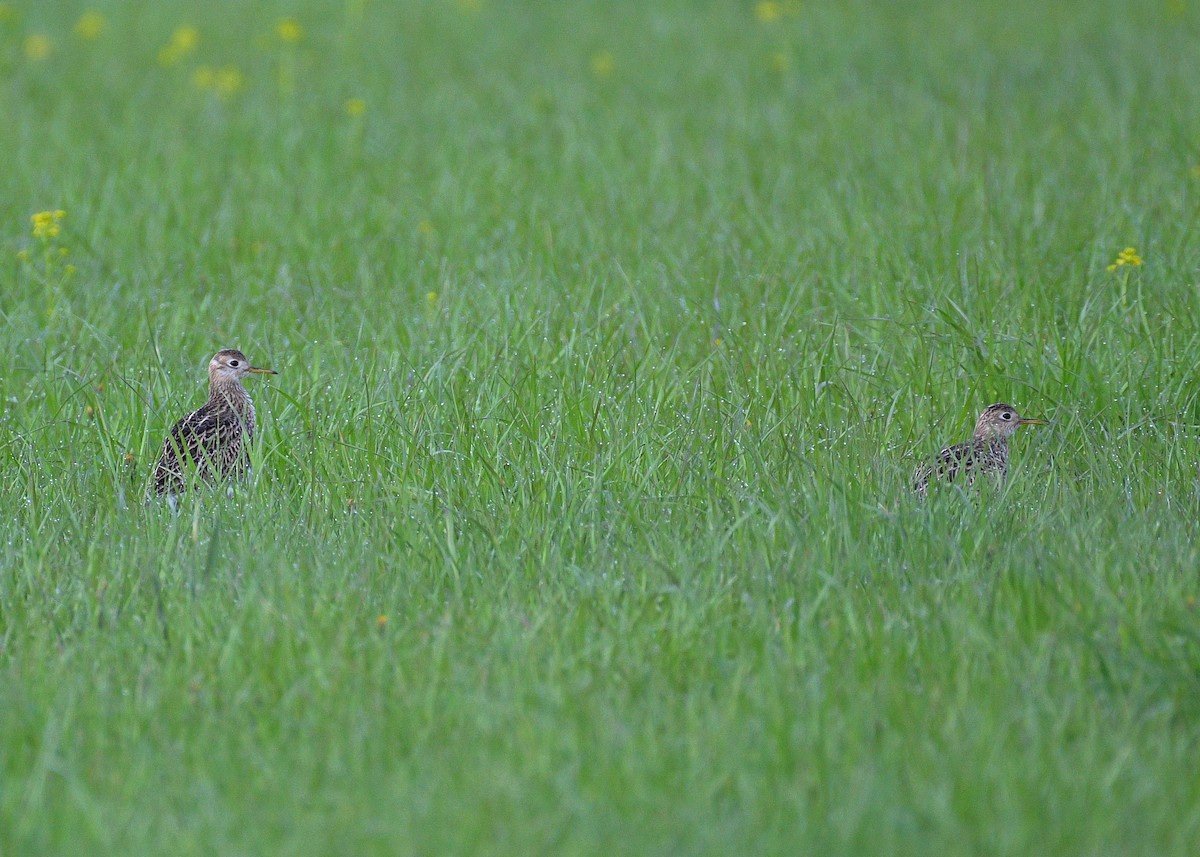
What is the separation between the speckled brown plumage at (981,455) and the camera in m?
4.75

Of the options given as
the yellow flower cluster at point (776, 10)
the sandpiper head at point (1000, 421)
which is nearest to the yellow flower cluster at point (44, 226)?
the sandpiper head at point (1000, 421)

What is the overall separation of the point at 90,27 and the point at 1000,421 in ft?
30.5

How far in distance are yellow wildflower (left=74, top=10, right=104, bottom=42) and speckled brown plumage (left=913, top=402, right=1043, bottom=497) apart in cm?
919

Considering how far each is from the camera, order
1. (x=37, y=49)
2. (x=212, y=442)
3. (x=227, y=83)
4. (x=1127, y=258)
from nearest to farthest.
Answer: (x=212, y=442) < (x=1127, y=258) < (x=227, y=83) < (x=37, y=49)

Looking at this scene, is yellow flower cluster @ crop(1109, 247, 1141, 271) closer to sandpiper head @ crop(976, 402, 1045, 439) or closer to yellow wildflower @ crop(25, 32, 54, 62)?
sandpiper head @ crop(976, 402, 1045, 439)

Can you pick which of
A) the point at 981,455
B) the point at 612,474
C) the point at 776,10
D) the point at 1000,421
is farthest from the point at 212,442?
the point at 776,10

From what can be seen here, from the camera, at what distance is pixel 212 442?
5125 mm

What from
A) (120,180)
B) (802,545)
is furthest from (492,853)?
(120,180)

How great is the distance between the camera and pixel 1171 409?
5227mm

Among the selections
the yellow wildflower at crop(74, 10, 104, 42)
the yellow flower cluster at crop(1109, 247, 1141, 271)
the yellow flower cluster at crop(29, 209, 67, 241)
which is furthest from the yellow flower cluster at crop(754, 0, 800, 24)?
the yellow flower cluster at crop(29, 209, 67, 241)

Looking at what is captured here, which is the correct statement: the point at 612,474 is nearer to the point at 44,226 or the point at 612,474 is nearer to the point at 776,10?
the point at 44,226

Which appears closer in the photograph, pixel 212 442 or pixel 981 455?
pixel 981 455

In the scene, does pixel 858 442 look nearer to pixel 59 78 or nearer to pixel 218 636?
pixel 218 636

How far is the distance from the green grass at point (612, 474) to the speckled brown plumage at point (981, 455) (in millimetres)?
124
